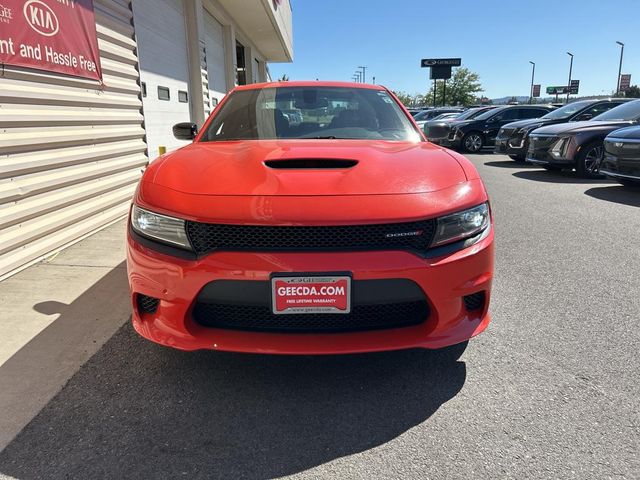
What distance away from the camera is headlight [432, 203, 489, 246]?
2.12 metres

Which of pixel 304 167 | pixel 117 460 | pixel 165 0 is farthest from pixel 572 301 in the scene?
pixel 165 0

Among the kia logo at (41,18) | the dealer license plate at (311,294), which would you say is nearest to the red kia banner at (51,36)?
the kia logo at (41,18)

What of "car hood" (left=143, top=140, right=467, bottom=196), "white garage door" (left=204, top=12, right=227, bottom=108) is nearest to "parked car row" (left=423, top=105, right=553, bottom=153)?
"white garage door" (left=204, top=12, right=227, bottom=108)

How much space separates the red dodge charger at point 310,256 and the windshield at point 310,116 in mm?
948

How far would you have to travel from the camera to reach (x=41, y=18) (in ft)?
13.9

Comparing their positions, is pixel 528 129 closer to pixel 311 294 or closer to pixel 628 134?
pixel 628 134

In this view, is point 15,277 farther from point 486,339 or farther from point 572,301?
point 572,301

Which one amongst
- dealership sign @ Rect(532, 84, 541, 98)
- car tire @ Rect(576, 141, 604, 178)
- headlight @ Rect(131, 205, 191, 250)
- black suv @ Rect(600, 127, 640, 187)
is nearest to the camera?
headlight @ Rect(131, 205, 191, 250)

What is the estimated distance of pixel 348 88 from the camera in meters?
3.83

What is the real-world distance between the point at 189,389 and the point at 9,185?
2754mm

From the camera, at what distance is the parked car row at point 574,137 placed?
278 inches

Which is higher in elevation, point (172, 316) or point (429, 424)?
point (172, 316)

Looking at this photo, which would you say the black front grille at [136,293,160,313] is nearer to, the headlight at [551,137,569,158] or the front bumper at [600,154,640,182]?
the front bumper at [600,154,640,182]

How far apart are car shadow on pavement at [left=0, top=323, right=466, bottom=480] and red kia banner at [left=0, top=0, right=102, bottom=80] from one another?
110 inches
